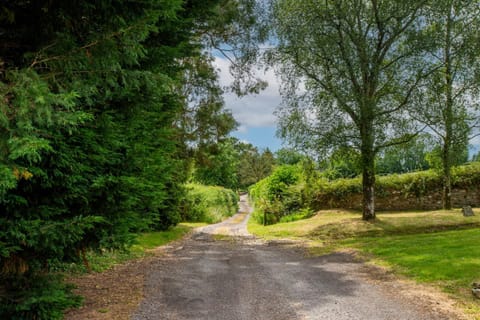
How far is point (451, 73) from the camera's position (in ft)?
55.8

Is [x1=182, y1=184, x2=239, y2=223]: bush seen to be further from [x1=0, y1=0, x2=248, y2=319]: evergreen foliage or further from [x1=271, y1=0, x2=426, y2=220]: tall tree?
[x1=0, y1=0, x2=248, y2=319]: evergreen foliage

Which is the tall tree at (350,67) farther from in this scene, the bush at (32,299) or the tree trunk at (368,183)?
the bush at (32,299)

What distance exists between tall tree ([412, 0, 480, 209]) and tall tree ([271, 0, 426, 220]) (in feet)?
2.54

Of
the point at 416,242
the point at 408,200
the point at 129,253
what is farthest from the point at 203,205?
the point at 129,253

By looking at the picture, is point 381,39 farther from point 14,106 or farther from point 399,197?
point 14,106

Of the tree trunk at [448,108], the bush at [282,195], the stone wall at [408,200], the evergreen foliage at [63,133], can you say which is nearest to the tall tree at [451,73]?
the tree trunk at [448,108]

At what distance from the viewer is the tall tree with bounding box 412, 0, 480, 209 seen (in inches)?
589

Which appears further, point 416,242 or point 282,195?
point 282,195

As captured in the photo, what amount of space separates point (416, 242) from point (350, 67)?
7370 mm

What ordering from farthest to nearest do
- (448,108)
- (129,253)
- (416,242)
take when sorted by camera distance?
(448,108) < (416,242) < (129,253)

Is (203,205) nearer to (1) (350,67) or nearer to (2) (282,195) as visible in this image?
(2) (282,195)

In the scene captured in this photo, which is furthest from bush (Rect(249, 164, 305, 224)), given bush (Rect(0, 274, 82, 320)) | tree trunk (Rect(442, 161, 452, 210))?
bush (Rect(0, 274, 82, 320))

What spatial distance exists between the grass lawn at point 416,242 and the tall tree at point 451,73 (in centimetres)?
384

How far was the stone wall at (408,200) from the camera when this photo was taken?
837 inches
